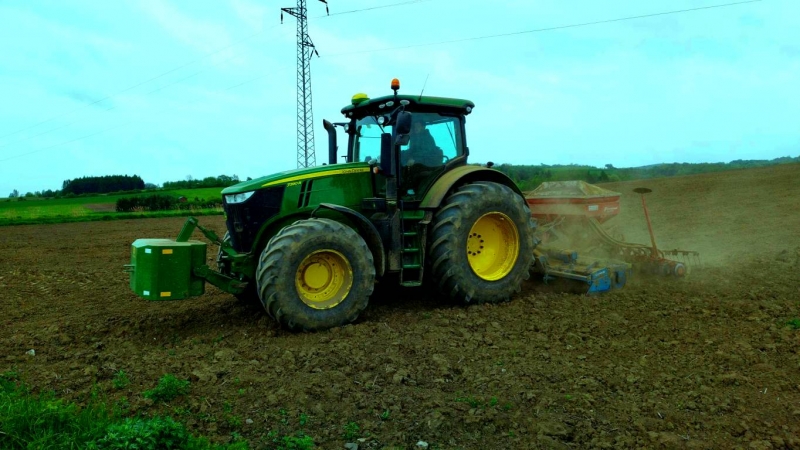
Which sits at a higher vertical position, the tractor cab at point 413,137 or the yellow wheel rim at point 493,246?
the tractor cab at point 413,137

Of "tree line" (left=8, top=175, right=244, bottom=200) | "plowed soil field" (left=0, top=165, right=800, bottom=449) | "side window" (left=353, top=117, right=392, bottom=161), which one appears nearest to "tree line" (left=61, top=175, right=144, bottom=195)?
"tree line" (left=8, top=175, right=244, bottom=200)

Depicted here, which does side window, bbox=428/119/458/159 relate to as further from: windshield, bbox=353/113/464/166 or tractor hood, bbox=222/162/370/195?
tractor hood, bbox=222/162/370/195

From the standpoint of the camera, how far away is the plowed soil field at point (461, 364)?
4.05 metres

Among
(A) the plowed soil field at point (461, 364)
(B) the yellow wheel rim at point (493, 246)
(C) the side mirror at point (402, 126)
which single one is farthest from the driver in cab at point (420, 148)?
(A) the plowed soil field at point (461, 364)

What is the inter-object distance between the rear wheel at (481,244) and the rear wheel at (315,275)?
1.03 meters

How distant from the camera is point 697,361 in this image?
5.25 metres

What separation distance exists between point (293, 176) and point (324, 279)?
1206 mm

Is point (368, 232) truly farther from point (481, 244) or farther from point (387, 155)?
point (481, 244)

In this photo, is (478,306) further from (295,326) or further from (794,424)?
(794,424)

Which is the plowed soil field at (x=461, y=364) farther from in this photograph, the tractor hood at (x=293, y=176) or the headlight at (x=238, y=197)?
the tractor hood at (x=293, y=176)

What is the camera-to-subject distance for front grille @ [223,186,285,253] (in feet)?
21.5

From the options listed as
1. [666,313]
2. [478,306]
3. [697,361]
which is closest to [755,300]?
[666,313]

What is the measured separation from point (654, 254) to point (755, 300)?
1.58 m

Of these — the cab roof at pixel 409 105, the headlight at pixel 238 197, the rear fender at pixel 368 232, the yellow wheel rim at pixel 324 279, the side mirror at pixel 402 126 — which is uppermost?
the cab roof at pixel 409 105
